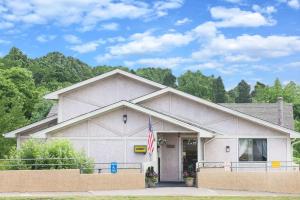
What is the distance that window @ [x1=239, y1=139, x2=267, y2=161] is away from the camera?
98.2 ft

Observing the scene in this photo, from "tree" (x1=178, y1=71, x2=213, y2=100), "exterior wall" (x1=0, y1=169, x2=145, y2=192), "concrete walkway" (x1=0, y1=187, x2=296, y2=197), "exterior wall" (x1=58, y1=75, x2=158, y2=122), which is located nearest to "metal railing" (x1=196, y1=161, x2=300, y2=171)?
"concrete walkway" (x1=0, y1=187, x2=296, y2=197)

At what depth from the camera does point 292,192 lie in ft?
80.4

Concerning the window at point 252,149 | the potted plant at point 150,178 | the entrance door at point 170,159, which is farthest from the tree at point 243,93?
the potted plant at point 150,178

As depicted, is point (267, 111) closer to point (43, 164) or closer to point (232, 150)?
point (232, 150)

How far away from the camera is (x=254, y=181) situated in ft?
81.8

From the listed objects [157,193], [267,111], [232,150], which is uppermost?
[267,111]

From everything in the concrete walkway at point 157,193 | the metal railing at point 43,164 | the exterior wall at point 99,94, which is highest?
the exterior wall at point 99,94

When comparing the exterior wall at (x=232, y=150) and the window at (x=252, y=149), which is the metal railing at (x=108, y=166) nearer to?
the exterior wall at (x=232, y=150)

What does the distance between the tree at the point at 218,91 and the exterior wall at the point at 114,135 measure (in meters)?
101

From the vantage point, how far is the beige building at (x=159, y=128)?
28.6m

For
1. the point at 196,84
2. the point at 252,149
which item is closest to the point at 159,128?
the point at 252,149

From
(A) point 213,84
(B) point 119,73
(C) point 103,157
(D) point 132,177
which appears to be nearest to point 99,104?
(B) point 119,73

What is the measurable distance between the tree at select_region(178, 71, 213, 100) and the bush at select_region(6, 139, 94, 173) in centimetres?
9550

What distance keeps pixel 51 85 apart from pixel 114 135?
214 ft
